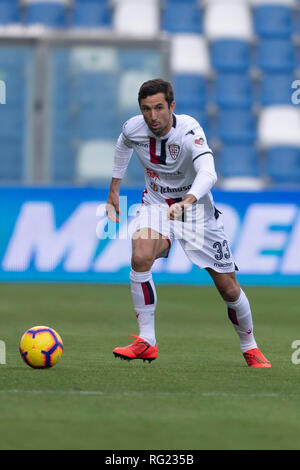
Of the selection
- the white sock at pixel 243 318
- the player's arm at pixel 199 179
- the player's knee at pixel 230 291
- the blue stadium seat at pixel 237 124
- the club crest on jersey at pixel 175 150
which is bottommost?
the white sock at pixel 243 318

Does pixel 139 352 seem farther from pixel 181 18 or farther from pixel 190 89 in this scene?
pixel 181 18

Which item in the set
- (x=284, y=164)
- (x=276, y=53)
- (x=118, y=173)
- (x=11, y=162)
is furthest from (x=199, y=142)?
(x=276, y=53)

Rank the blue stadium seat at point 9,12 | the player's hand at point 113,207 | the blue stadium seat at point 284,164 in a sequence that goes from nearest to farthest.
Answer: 1. the player's hand at point 113,207
2. the blue stadium seat at point 284,164
3. the blue stadium seat at point 9,12

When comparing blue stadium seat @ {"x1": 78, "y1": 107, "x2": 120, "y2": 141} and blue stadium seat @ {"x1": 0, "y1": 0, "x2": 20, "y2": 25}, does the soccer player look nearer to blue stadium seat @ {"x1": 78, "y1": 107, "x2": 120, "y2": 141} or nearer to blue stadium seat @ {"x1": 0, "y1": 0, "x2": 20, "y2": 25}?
blue stadium seat @ {"x1": 78, "y1": 107, "x2": 120, "y2": 141}

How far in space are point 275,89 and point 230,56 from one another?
121 centimetres

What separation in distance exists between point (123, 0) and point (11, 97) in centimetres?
693

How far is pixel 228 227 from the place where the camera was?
44.0ft

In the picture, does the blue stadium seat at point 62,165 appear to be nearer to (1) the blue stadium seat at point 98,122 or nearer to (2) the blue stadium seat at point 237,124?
(1) the blue stadium seat at point 98,122

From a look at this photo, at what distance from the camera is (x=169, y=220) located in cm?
633

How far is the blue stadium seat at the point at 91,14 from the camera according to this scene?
69.3 feet

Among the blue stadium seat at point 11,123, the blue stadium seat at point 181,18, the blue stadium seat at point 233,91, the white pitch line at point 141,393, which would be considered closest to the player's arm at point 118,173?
the white pitch line at point 141,393

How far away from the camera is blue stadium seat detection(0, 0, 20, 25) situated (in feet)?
69.6

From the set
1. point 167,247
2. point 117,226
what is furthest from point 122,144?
point 117,226

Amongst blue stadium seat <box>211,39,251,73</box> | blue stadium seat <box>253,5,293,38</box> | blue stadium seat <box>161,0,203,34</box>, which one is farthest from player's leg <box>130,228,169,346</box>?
blue stadium seat <box>253,5,293,38</box>
